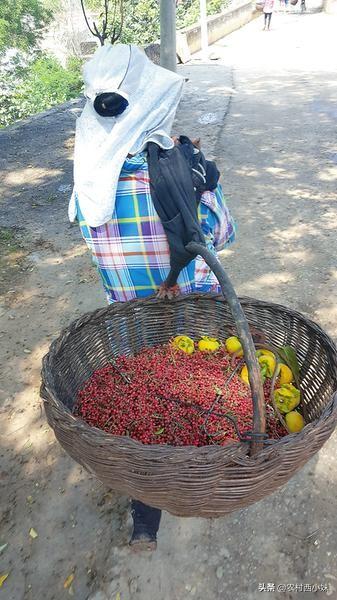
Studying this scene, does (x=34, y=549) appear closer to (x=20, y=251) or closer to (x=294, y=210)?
(x=20, y=251)

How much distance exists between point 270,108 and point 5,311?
22.1ft

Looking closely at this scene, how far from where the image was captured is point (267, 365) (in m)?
1.91

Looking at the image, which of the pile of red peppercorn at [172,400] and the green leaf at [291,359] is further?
the green leaf at [291,359]

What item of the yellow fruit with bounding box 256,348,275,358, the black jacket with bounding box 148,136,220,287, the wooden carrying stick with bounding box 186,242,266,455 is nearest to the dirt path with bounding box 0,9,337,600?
the yellow fruit with bounding box 256,348,275,358

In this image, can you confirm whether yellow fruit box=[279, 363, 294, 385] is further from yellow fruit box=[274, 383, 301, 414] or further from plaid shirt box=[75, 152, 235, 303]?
plaid shirt box=[75, 152, 235, 303]

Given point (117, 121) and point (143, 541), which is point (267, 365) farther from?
point (117, 121)

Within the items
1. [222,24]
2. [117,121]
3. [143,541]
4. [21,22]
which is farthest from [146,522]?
[21,22]

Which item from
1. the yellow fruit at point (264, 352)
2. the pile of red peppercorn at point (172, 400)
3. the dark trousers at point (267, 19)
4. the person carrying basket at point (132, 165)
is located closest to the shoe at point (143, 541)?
the person carrying basket at point (132, 165)

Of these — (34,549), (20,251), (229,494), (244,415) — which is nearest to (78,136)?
(244,415)

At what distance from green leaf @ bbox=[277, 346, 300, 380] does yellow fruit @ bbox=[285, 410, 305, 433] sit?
205 millimetres

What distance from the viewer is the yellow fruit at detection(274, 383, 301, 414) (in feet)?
6.07

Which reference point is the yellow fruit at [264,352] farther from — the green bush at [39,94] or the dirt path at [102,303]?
the green bush at [39,94]

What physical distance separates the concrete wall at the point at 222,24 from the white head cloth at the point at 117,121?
1475 centimetres

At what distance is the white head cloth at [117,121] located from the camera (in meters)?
1.72
